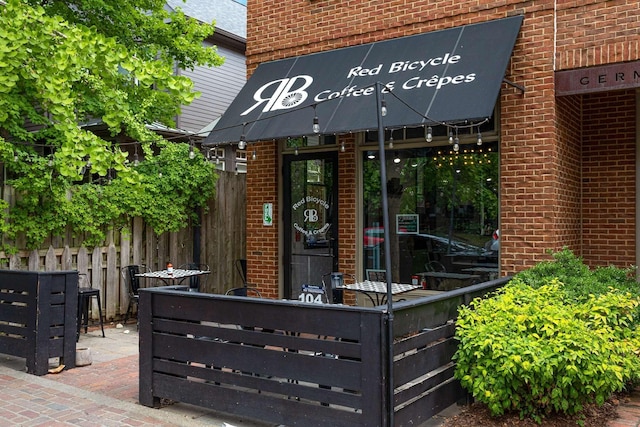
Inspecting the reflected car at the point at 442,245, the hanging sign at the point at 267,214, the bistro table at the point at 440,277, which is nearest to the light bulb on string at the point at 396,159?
the reflected car at the point at 442,245

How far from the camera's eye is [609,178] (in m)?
7.09

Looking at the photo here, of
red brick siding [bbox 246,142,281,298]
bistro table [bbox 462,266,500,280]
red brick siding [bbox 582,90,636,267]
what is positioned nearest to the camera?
red brick siding [bbox 582,90,636,267]

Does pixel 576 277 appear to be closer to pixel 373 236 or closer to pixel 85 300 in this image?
pixel 373 236

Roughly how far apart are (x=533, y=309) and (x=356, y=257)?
3.75 meters

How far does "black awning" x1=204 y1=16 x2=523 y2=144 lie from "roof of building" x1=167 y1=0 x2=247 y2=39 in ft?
28.8

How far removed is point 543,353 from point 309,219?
5.05 m

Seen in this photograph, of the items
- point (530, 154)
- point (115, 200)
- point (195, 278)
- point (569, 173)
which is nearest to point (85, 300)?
Result: point (115, 200)

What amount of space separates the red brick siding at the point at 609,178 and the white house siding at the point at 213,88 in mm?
10688

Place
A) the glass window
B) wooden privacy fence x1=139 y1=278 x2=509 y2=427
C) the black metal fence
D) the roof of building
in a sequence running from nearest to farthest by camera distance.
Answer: wooden privacy fence x1=139 y1=278 x2=509 y2=427 < the black metal fence < the glass window < the roof of building

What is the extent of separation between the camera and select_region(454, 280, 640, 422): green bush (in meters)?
4.29

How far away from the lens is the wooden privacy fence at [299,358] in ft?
13.5

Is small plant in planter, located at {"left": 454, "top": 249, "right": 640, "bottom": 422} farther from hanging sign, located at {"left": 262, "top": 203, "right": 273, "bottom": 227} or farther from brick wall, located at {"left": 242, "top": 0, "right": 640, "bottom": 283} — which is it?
hanging sign, located at {"left": 262, "top": 203, "right": 273, "bottom": 227}

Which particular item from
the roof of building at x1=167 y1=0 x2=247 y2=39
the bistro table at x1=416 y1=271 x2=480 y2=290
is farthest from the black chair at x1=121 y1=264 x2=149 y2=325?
the roof of building at x1=167 y1=0 x2=247 y2=39

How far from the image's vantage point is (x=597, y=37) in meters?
6.46
